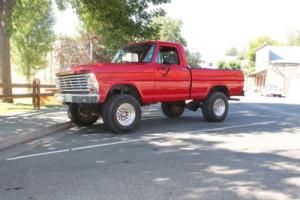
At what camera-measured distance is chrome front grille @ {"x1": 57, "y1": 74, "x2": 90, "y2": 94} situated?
9.96 m

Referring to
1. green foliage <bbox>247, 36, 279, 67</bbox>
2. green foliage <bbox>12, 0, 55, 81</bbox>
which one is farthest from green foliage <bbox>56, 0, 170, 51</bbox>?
green foliage <bbox>247, 36, 279, 67</bbox>

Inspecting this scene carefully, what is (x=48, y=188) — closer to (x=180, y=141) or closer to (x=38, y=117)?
(x=180, y=141)

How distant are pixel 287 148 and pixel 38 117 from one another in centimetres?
745

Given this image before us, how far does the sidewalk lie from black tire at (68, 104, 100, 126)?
224 millimetres

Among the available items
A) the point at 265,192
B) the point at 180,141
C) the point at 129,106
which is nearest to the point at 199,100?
the point at 129,106

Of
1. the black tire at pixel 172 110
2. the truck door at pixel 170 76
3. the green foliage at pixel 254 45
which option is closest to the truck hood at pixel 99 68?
the truck door at pixel 170 76

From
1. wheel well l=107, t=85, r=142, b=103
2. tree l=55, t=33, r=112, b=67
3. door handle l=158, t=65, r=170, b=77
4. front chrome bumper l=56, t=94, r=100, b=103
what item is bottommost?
front chrome bumper l=56, t=94, r=100, b=103

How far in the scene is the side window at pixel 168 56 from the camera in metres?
11.3

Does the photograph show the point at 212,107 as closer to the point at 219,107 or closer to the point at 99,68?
the point at 219,107

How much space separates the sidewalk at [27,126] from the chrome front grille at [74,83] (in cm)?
102

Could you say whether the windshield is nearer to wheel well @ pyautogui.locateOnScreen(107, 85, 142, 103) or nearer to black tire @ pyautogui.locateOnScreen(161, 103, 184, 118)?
wheel well @ pyautogui.locateOnScreen(107, 85, 142, 103)

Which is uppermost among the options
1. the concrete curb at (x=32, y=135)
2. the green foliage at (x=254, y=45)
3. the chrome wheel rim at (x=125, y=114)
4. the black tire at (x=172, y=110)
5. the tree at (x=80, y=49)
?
the green foliage at (x=254, y=45)

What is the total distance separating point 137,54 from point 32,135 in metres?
3.43

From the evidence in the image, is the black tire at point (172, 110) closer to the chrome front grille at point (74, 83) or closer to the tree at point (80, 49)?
the chrome front grille at point (74, 83)
